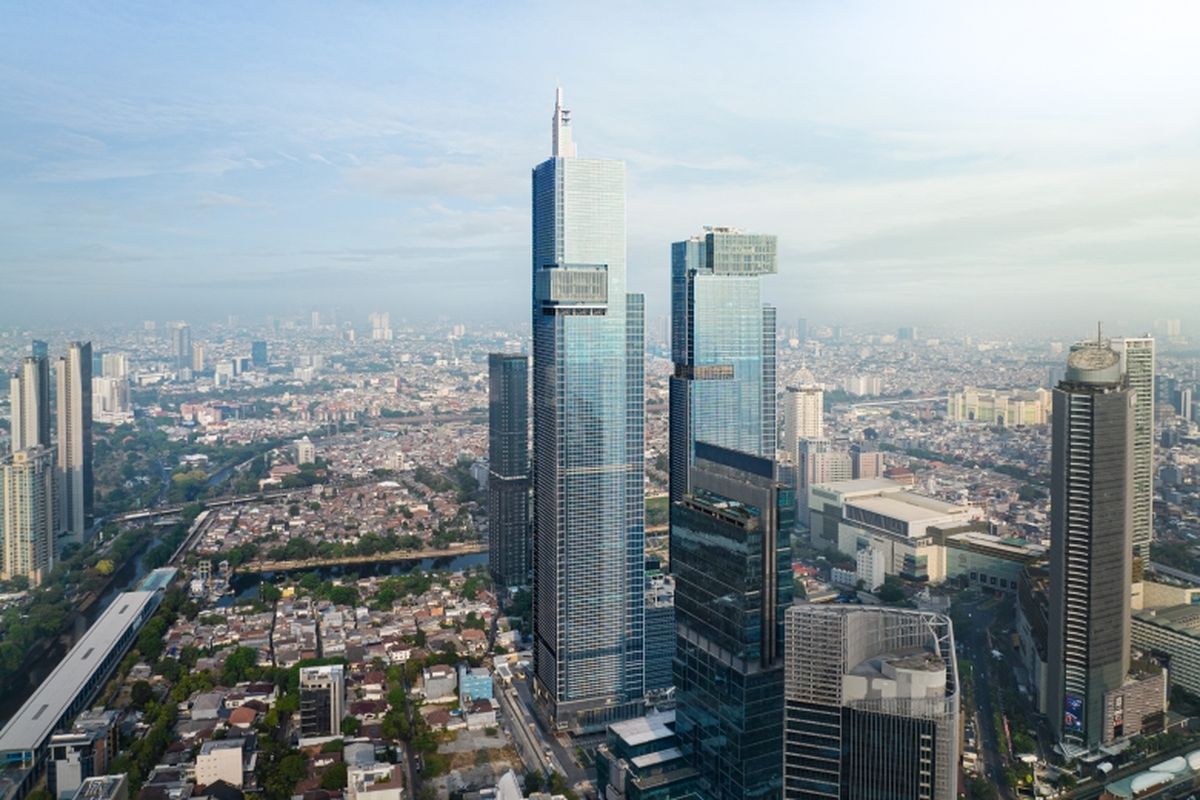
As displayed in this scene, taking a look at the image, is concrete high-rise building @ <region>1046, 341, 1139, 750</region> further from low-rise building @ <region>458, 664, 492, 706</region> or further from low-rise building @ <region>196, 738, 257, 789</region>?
low-rise building @ <region>196, 738, 257, 789</region>

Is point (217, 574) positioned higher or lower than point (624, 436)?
lower

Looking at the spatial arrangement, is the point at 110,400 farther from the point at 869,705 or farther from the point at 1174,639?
the point at 1174,639

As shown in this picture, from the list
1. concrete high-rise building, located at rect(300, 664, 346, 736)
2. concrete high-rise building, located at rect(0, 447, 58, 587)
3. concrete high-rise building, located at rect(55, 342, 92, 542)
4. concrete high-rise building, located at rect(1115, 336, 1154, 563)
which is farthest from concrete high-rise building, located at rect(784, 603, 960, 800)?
concrete high-rise building, located at rect(55, 342, 92, 542)

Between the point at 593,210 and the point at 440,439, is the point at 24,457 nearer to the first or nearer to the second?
the point at 593,210

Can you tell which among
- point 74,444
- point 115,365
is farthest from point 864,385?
point 74,444

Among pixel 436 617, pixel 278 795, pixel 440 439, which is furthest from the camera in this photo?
pixel 440 439

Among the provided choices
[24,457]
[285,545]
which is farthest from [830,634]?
[285,545]

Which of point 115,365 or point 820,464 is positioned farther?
point 115,365
